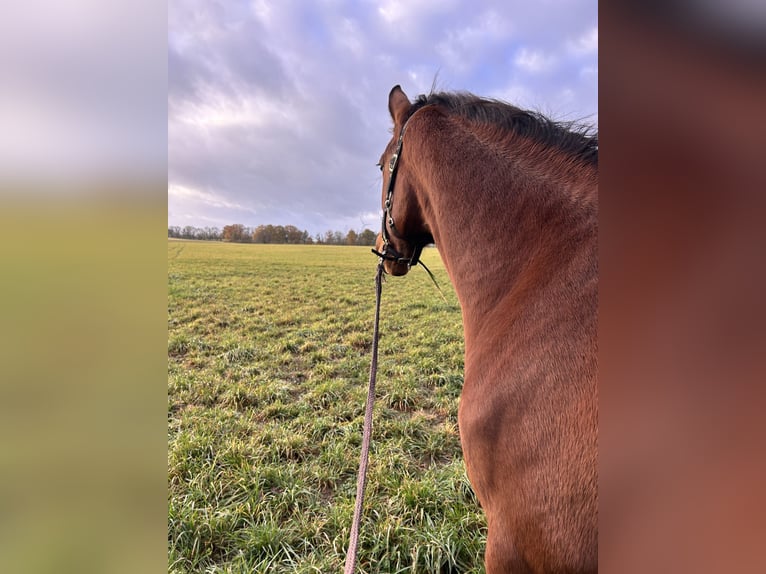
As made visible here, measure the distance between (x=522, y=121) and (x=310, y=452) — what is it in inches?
135

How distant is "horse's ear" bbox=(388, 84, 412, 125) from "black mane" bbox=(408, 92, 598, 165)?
3.0 inches

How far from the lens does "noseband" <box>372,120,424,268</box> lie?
2293mm

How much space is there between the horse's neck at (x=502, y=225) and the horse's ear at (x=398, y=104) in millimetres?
564

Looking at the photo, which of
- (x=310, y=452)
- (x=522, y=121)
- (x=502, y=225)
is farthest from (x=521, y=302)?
(x=310, y=452)

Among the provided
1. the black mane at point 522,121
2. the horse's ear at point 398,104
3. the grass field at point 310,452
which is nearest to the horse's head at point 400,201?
the horse's ear at point 398,104
